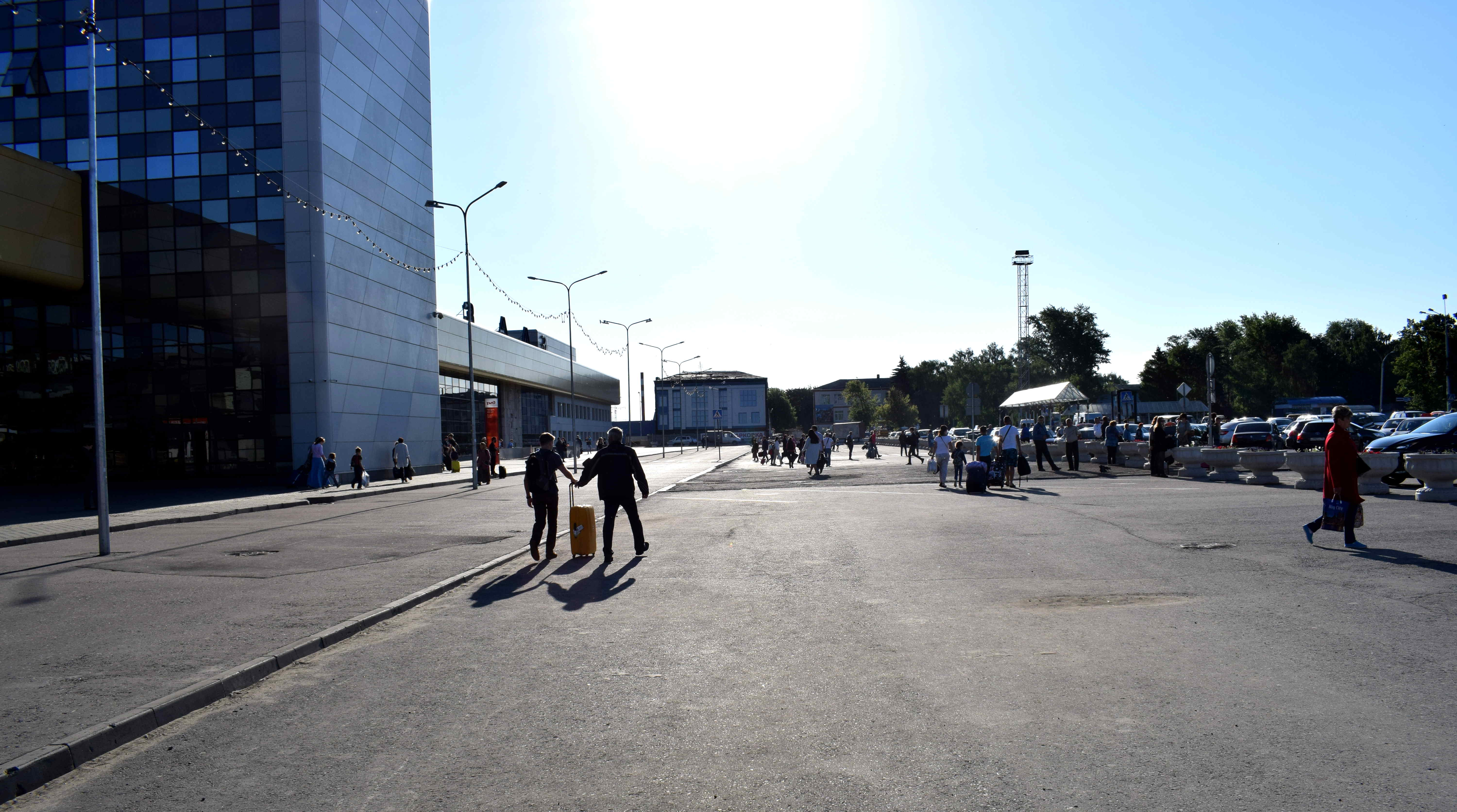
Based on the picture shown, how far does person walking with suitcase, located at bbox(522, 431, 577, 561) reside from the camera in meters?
11.5

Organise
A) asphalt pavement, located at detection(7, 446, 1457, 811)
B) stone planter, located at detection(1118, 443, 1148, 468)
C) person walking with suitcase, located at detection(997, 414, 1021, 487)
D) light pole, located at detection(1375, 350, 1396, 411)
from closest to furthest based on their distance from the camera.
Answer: asphalt pavement, located at detection(7, 446, 1457, 811) → person walking with suitcase, located at detection(997, 414, 1021, 487) → stone planter, located at detection(1118, 443, 1148, 468) → light pole, located at detection(1375, 350, 1396, 411)

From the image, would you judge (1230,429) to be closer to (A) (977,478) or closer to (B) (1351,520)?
(A) (977,478)

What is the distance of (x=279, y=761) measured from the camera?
428 centimetres

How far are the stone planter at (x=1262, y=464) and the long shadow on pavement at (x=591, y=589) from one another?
51.5 ft

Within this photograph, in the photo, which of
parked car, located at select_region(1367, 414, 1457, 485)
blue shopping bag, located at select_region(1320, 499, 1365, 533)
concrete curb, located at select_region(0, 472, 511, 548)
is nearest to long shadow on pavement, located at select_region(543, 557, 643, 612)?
blue shopping bag, located at select_region(1320, 499, 1365, 533)

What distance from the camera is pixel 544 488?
11.5 meters

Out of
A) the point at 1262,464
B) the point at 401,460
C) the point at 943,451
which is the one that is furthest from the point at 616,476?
the point at 401,460

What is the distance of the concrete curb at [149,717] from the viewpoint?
4.09 m

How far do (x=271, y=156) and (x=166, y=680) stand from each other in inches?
1286

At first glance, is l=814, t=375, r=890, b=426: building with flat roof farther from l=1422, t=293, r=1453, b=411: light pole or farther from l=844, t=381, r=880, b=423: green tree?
l=1422, t=293, r=1453, b=411: light pole

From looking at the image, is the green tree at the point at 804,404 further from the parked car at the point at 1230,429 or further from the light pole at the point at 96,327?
the light pole at the point at 96,327

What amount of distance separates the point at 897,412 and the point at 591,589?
14988 centimetres

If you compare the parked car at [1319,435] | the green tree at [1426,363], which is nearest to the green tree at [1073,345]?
the green tree at [1426,363]

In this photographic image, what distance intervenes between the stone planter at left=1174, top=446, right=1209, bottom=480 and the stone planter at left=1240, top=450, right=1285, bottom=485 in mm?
2342
